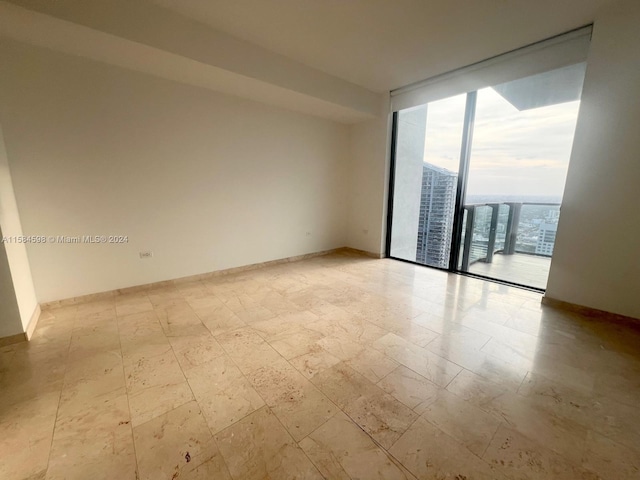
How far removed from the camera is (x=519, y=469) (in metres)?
1.13

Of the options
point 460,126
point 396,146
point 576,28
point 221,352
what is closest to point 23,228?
point 221,352

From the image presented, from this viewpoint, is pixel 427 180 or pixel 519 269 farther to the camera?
pixel 427 180

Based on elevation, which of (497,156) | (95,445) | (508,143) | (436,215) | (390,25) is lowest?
(95,445)

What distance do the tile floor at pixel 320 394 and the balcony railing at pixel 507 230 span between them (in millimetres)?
1017

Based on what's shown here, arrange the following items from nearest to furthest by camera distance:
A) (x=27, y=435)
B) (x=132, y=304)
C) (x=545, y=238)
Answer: (x=27, y=435) → (x=132, y=304) → (x=545, y=238)

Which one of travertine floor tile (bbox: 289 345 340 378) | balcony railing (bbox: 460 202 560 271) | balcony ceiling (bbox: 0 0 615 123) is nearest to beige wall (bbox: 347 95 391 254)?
balcony ceiling (bbox: 0 0 615 123)

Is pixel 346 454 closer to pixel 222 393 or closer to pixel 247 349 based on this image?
pixel 222 393

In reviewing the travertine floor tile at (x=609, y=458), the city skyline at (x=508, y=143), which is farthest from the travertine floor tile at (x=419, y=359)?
the city skyline at (x=508, y=143)

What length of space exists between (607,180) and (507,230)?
1.20 meters

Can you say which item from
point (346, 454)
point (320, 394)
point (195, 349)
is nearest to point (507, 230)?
point (320, 394)

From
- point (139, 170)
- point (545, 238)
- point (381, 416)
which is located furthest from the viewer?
point (545, 238)

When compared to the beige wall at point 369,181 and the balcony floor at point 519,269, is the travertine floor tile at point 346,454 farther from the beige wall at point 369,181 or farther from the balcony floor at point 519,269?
the beige wall at point 369,181

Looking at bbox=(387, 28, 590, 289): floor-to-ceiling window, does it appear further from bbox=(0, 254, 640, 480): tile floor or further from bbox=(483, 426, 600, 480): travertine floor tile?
bbox=(483, 426, 600, 480): travertine floor tile

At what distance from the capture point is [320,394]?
60.8 inches
